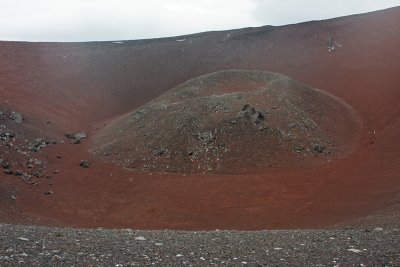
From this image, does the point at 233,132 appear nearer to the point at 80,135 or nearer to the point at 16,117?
the point at 80,135

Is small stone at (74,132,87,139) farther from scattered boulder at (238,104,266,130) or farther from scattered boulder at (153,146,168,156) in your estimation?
scattered boulder at (238,104,266,130)

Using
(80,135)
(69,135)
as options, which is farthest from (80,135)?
(69,135)

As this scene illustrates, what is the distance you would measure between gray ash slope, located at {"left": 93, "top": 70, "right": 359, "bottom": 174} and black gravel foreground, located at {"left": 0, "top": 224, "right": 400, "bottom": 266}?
13.1 metres

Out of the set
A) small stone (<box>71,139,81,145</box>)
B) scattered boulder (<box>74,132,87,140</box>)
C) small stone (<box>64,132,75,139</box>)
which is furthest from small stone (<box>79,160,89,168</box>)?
small stone (<box>64,132,75,139</box>)

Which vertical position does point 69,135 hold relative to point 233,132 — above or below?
above

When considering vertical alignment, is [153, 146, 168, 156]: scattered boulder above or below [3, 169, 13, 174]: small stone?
above

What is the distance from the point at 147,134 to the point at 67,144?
6.70 metres

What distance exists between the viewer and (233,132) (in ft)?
82.9

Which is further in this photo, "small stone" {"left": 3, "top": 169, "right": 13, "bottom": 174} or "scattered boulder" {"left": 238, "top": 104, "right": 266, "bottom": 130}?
"scattered boulder" {"left": 238, "top": 104, "right": 266, "bottom": 130}

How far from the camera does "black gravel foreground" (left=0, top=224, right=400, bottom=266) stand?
7418mm

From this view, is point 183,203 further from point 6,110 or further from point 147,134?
point 6,110

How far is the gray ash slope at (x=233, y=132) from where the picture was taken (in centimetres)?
2366

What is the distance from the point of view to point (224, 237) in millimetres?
9961

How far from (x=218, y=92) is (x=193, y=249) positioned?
81.2 feet
